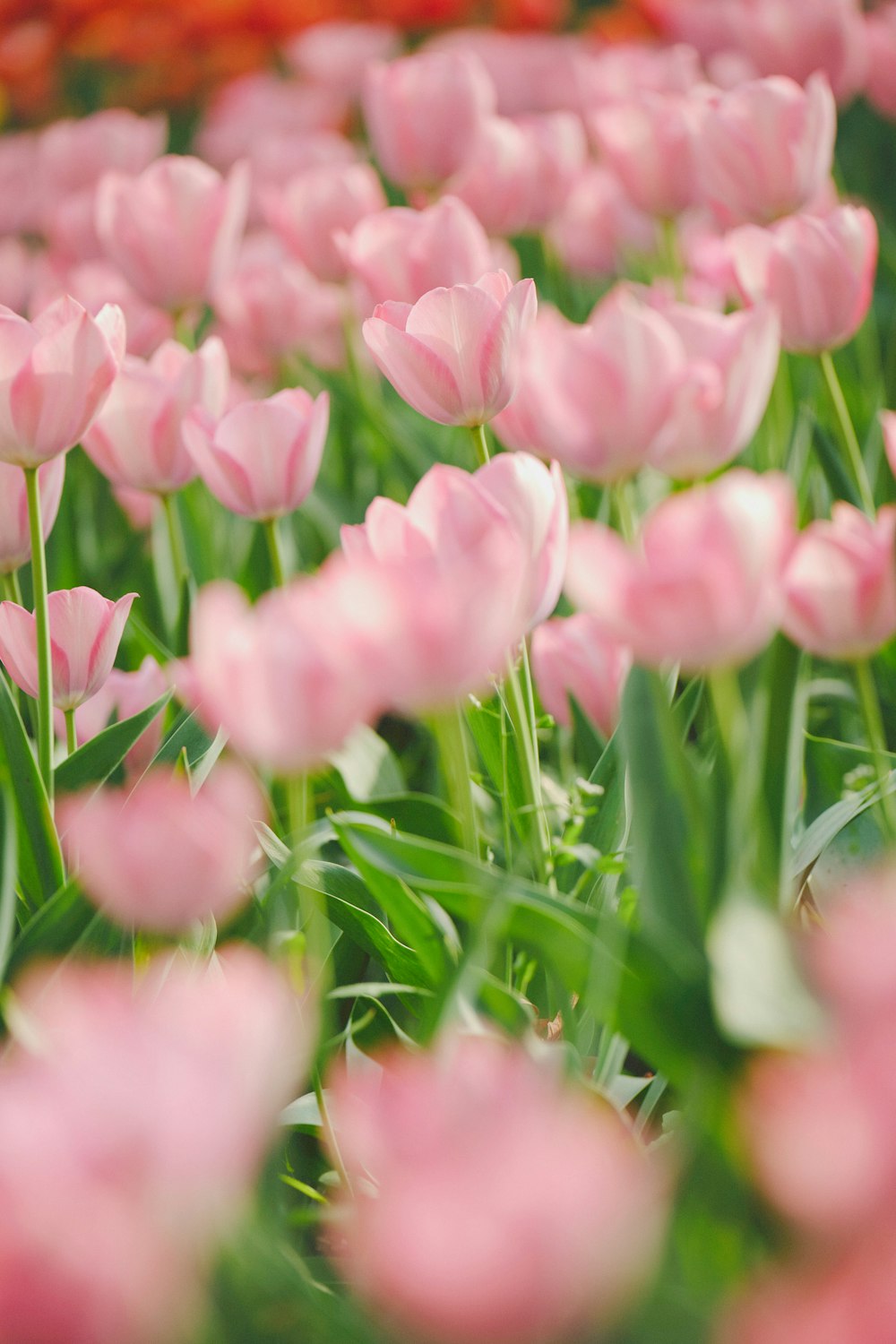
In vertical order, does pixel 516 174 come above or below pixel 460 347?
below

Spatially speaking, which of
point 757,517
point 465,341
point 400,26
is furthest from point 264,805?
point 400,26

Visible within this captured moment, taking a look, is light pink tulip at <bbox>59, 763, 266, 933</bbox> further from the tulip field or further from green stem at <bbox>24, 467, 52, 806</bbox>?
green stem at <bbox>24, 467, 52, 806</bbox>

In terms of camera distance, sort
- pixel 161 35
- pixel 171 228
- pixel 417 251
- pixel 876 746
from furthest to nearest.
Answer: pixel 161 35 < pixel 171 228 < pixel 417 251 < pixel 876 746

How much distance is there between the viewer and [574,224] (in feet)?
5.70

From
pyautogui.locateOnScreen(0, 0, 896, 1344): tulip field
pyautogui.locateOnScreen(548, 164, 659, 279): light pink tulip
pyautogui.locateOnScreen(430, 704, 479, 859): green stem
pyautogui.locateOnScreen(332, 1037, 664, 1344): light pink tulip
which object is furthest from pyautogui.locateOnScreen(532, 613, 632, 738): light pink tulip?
pyautogui.locateOnScreen(548, 164, 659, 279): light pink tulip

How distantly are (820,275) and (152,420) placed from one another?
1.45 ft

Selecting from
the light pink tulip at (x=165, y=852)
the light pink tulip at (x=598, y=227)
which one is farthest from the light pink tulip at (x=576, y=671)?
the light pink tulip at (x=598, y=227)

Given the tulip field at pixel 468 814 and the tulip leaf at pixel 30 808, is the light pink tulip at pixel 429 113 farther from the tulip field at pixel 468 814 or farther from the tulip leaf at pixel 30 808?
the tulip leaf at pixel 30 808

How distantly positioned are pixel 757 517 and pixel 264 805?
44 centimetres

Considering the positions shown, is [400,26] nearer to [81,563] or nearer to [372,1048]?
[81,563]

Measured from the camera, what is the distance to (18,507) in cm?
78

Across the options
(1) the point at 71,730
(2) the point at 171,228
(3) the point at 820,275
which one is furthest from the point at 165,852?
(2) the point at 171,228

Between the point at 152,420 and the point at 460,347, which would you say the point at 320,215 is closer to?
the point at 152,420

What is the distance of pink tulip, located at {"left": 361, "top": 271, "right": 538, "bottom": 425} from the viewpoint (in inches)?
28.4
